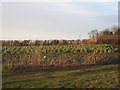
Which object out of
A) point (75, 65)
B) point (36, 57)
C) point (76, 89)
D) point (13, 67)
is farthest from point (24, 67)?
point (76, 89)

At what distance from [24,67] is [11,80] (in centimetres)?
168

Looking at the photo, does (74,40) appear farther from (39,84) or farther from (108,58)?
(39,84)

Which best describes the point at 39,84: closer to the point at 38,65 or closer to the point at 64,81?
the point at 64,81

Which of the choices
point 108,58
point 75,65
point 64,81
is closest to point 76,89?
point 64,81

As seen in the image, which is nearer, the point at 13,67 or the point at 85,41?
the point at 13,67

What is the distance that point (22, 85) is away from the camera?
475 centimetres

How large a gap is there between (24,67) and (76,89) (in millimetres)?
3541

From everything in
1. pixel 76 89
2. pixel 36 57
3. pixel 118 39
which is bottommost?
pixel 76 89

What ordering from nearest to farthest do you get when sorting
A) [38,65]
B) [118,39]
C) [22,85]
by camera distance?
[22,85] < [38,65] < [118,39]

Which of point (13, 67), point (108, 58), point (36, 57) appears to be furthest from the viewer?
point (108, 58)

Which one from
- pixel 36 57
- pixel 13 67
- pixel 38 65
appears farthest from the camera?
pixel 36 57

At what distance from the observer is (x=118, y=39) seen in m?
19.9

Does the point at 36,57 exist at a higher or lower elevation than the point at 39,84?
higher

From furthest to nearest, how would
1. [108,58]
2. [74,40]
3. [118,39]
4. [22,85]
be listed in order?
[74,40]
[118,39]
[108,58]
[22,85]
